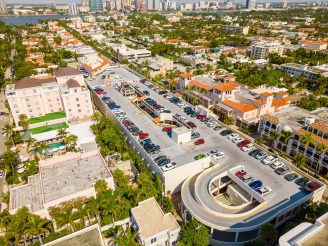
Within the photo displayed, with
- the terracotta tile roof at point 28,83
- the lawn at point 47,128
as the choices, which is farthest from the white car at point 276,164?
the terracotta tile roof at point 28,83

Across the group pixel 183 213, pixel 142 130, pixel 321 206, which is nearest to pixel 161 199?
pixel 183 213

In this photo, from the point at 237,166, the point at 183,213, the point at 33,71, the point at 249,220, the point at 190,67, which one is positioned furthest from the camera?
the point at 190,67

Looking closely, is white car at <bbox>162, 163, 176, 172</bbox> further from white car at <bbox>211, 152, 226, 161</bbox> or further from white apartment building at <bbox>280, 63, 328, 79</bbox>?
white apartment building at <bbox>280, 63, 328, 79</bbox>

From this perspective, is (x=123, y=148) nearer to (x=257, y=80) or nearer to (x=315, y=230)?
(x=315, y=230)

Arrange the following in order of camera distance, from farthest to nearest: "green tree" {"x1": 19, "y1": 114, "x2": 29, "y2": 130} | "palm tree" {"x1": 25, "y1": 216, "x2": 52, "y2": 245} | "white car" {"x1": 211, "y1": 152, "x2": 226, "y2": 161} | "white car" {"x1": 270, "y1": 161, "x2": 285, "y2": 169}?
1. "green tree" {"x1": 19, "y1": 114, "x2": 29, "y2": 130}
2. "white car" {"x1": 211, "y1": 152, "x2": 226, "y2": 161}
3. "white car" {"x1": 270, "y1": 161, "x2": 285, "y2": 169}
4. "palm tree" {"x1": 25, "y1": 216, "x2": 52, "y2": 245}

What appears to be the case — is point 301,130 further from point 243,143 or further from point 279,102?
point 279,102

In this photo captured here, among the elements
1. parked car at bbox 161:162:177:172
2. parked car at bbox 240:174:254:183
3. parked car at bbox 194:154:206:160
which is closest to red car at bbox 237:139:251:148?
parked car at bbox 194:154:206:160

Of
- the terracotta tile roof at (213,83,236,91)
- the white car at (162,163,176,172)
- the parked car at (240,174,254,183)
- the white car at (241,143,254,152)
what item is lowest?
the parked car at (240,174,254,183)
